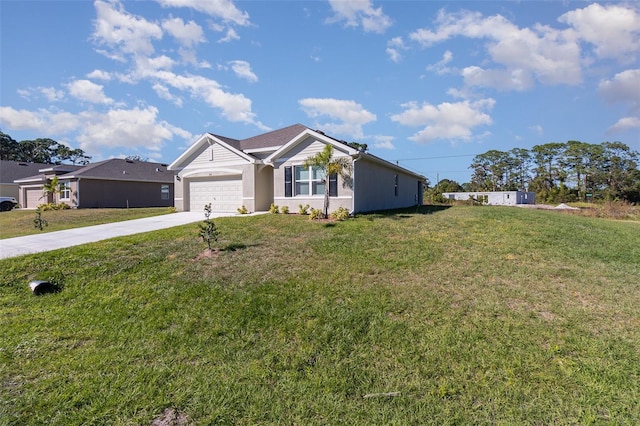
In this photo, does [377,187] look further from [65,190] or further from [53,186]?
[53,186]

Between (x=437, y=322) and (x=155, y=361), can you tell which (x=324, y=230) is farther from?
(x=155, y=361)

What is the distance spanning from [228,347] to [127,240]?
7162mm

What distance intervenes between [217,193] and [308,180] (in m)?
6.06

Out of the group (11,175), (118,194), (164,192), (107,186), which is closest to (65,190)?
(107,186)

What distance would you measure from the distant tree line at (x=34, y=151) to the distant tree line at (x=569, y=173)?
226 feet

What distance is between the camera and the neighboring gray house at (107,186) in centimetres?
2480

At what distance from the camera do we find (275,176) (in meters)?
16.2

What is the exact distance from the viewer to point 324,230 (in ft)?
35.6

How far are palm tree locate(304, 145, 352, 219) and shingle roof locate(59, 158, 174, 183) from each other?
19.3 m

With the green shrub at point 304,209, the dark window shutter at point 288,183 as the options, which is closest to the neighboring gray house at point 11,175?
the dark window shutter at point 288,183

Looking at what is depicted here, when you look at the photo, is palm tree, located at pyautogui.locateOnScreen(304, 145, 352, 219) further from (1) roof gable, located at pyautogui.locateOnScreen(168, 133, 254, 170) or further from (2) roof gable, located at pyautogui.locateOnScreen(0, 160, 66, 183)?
(2) roof gable, located at pyautogui.locateOnScreen(0, 160, 66, 183)

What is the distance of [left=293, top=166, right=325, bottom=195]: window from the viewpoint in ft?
49.8

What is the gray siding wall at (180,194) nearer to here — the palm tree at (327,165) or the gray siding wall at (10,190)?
the palm tree at (327,165)

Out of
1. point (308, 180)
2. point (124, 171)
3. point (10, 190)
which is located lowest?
point (308, 180)
